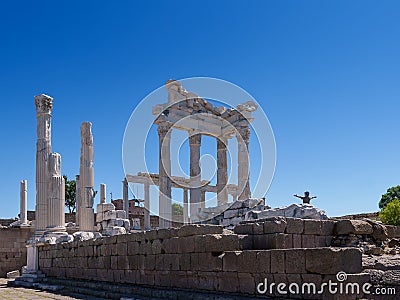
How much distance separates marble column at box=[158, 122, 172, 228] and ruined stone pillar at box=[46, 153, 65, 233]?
779cm

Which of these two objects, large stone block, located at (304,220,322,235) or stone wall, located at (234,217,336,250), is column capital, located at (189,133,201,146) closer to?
stone wall, located at (234,217,336,250)

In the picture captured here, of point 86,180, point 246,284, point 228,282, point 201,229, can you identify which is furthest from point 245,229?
point 86,180

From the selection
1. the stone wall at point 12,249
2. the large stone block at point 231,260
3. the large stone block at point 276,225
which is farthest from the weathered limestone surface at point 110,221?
the large stone block at point 276,225

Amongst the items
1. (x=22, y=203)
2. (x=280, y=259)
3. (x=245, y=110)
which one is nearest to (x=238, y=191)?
(x=245, y=110)

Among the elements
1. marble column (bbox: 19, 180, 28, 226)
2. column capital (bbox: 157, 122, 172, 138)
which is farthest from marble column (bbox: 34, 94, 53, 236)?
marble column (bbox: 19, 180, 28, 226)

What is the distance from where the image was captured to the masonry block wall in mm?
7191

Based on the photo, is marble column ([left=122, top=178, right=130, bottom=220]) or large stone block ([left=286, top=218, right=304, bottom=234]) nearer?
large stone block ([left=286, top=218, right=304, bottom=234])

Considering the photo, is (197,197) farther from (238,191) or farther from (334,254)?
(334,254)

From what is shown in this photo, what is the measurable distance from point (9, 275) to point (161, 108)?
12.0m

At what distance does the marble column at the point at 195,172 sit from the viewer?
30031 millimetres

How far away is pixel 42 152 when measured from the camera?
2177cm

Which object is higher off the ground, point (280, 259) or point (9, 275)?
point (280, 259)

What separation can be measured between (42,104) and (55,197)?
4.11 meters

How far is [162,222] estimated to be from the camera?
94.6 ft
